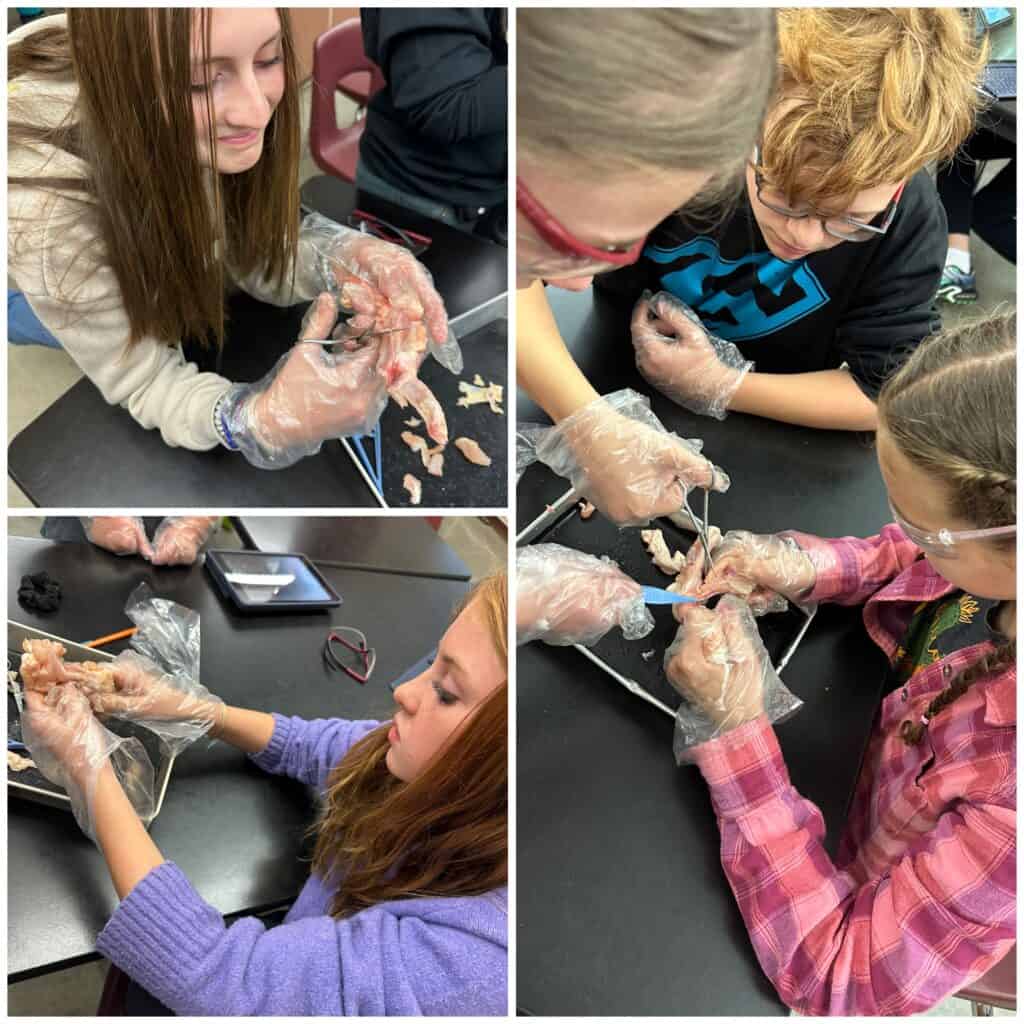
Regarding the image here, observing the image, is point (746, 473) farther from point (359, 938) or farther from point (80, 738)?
point (80, 738)

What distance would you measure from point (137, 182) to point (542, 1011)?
3.38 ft

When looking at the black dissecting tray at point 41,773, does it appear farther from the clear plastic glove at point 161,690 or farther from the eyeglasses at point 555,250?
the eyeglasses at point 555,250

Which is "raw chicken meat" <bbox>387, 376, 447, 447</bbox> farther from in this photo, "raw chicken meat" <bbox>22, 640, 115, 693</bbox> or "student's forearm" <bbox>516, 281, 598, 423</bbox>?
"raw chicken meat" <bbox>22, 640, 115, 693</bbox>

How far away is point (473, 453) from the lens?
1270 mm

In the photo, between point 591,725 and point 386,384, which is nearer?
point 591,725

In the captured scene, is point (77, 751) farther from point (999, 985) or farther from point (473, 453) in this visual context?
point (999, 985)

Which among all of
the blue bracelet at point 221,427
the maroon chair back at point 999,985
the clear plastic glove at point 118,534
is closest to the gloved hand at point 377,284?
the blue bracelet at point 221,427

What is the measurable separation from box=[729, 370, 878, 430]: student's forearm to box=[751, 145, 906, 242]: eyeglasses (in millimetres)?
227

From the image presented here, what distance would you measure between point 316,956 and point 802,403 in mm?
1005

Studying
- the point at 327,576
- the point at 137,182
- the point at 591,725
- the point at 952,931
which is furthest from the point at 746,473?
the point at 137,182

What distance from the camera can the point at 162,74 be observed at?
35.2 inches

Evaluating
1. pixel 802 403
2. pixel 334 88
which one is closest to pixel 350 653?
pixel 802 403

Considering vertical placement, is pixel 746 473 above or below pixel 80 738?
above

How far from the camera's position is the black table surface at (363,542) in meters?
1.52
